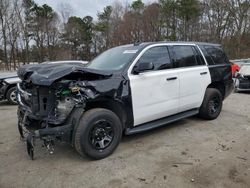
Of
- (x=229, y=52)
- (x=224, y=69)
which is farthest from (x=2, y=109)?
(x=229, y=52)

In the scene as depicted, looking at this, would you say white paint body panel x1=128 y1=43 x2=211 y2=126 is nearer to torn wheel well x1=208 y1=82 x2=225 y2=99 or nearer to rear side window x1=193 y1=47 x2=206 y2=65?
rear side window x1=193 y1=47 x2=206 y2=65

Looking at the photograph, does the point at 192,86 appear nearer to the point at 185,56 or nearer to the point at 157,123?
the point at 185,56

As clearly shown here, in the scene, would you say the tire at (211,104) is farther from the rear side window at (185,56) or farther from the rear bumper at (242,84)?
the rear bumper at (242,84)

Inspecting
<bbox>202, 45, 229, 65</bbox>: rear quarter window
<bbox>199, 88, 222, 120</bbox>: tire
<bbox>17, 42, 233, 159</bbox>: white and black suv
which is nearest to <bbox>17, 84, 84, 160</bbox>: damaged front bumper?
<bbox>17, 42, 233, 159</bbox>: white and black suv

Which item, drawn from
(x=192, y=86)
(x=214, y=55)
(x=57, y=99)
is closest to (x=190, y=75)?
(x=192, y=86)

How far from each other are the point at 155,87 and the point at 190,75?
1.04m

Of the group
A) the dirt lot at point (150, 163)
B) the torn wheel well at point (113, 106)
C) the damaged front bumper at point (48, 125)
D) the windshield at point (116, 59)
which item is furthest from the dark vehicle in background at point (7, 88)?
the torn wheel well at point (113, 106)

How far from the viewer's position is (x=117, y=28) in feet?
128

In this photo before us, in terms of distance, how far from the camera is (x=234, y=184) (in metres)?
3.03

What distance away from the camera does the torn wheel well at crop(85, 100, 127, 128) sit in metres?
3.85

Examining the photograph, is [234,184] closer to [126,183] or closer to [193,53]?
[126,183]

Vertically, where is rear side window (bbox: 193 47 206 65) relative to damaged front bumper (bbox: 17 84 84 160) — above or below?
above

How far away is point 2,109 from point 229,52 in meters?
28.1

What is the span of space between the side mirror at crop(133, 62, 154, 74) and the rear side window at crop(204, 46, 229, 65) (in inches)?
80.7
